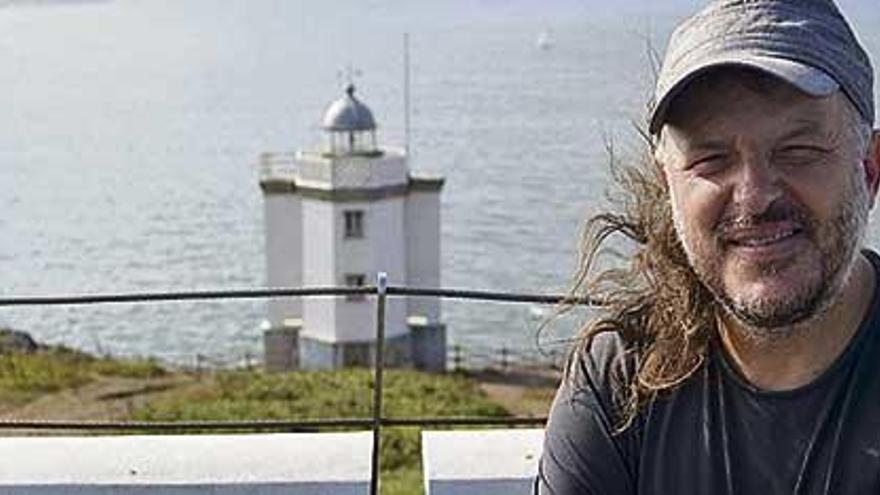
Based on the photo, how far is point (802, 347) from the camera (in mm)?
1521

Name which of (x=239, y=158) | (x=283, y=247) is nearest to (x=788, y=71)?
(x=283, y=247)

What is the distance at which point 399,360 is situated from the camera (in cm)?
2659

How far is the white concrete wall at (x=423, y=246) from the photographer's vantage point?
26.9m

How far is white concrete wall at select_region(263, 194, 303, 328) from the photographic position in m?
26.5

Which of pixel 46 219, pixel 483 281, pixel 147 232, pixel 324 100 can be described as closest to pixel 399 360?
pixel 483 281

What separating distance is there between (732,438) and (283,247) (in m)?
25.6

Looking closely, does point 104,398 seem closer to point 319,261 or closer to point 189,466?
point 319,261

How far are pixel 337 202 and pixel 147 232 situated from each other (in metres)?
6.68

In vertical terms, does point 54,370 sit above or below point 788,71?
below

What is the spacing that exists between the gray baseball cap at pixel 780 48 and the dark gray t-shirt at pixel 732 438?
281 mm

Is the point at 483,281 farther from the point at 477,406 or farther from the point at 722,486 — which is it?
the point at 722,486

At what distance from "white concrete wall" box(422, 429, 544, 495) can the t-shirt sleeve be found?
31.1 inches

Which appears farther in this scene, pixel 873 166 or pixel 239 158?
pixel 239 158

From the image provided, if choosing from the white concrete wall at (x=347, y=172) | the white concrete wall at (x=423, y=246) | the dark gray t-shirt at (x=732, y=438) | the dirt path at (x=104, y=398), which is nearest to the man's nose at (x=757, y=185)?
the dark gray t-shirt at (x=732, y=438)
